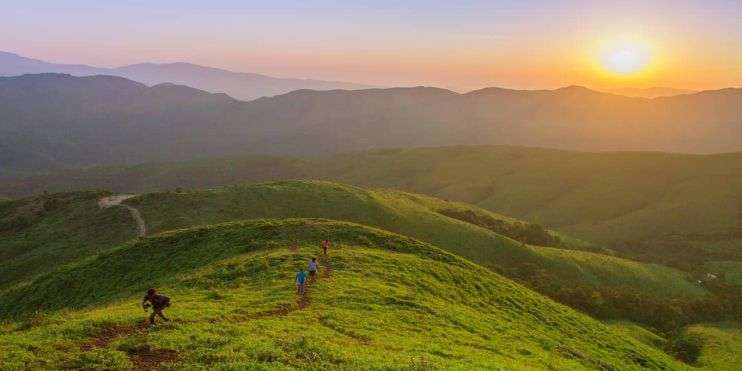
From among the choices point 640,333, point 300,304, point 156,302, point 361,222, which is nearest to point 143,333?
point 156,302

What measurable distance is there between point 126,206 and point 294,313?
220 feet

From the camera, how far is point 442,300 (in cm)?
3922

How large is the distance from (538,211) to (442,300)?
159 meters

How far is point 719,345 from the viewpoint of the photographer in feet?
182

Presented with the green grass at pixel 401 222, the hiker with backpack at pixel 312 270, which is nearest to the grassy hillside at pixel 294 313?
the hiker with backpack at pixel 312 270

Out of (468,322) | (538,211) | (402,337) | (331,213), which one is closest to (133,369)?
(402,337)

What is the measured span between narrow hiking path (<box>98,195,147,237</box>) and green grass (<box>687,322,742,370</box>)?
69.6 m

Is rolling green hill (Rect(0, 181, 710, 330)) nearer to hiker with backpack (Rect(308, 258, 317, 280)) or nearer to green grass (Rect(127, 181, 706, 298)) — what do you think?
green grass (Rect(127, 181, 706, 298))

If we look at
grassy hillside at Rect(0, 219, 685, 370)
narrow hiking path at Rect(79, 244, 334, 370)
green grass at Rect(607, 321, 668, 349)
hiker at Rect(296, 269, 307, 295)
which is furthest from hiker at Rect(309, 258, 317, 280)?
green grass at Rect(607, 321, 668, 349)

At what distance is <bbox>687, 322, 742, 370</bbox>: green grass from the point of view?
5034 cm

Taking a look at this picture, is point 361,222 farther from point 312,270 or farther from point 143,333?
point 143,333

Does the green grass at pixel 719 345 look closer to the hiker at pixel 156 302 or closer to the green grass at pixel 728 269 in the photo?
the green grass at pixel 728 269

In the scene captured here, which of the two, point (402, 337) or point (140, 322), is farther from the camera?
point (402, 337)

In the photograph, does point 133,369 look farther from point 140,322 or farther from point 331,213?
point 331,213
